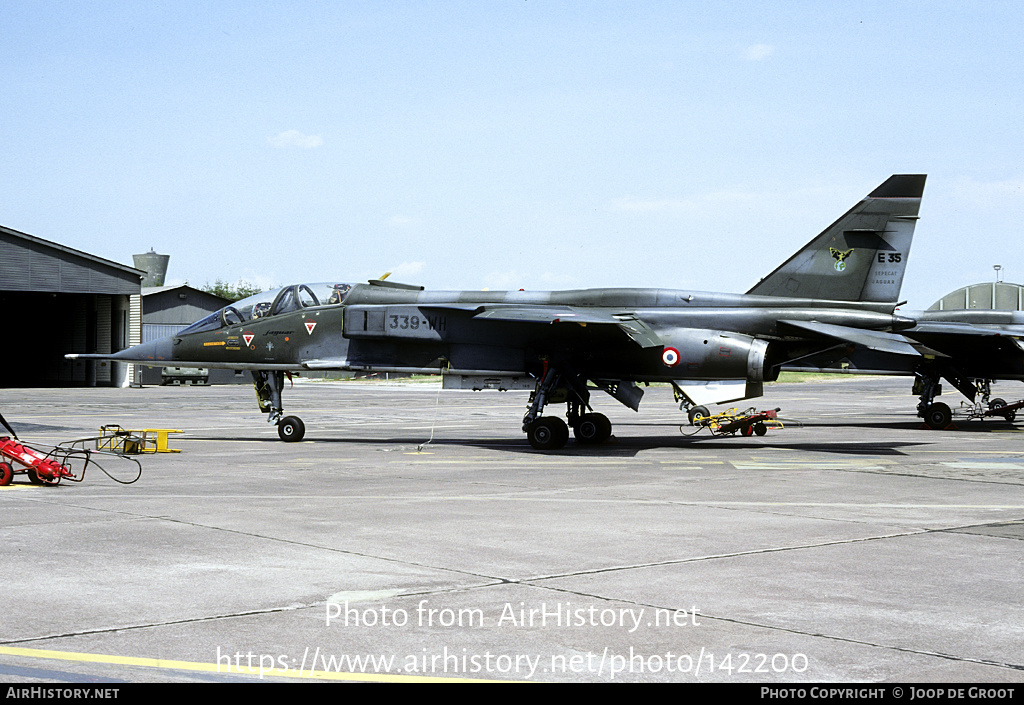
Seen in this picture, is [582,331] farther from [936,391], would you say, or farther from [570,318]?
[936,391]

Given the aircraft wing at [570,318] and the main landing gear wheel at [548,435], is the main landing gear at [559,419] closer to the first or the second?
the main landing gear wheel at [548,435]

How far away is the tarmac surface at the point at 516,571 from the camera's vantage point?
5512mm

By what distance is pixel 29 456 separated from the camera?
Answer: 520 inches

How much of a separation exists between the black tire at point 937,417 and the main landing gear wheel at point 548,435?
42.6 feet

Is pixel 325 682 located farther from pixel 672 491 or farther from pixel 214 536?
pixel 672 491

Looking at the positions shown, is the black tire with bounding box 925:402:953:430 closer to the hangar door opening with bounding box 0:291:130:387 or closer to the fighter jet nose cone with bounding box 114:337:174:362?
the fighter jet nose cone with bounding box 114:337:174:362

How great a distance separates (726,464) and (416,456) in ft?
18.1

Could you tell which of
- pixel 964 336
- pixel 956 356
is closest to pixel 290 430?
pixel 964 336

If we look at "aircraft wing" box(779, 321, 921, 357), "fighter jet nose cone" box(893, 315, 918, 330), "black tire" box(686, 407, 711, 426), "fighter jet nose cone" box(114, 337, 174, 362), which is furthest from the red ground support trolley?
"fighter jet nose cone" box(893, 315, 918, 330)

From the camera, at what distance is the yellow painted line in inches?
204

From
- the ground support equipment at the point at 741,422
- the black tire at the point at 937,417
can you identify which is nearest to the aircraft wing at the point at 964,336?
the black tire at the point at 937,417

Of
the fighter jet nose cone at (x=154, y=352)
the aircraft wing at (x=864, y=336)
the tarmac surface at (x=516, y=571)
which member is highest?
the aircraft wing at (x=864, y=336)

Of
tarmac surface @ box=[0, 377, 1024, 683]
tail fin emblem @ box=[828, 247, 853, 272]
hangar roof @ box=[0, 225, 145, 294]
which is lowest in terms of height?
tarmac surface @ box=[0, 377, 1024, 683]

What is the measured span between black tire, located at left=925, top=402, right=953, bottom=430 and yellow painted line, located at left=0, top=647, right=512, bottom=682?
2532 centimetres
